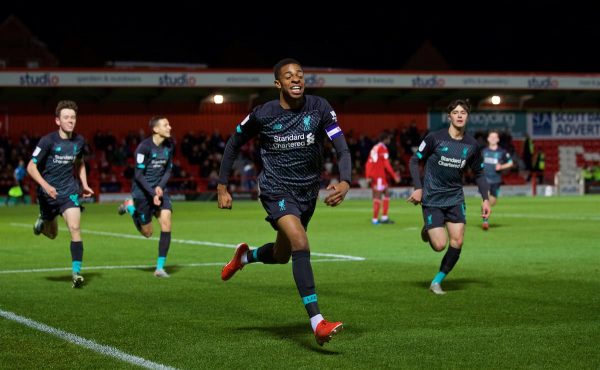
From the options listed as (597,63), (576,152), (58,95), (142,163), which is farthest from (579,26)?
(142,163)

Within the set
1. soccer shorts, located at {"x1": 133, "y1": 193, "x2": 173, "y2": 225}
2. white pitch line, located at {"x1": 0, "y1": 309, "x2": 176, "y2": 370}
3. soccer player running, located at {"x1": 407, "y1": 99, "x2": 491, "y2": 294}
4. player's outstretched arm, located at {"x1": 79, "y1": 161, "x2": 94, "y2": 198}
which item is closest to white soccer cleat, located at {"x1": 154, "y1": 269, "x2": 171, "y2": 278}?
soccer shorts, located at {"x1": 133, "y1": 193, "x2": 173, "y2": 225}

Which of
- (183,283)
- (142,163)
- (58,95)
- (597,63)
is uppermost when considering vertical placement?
(597,63)

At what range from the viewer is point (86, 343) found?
27.2 ft

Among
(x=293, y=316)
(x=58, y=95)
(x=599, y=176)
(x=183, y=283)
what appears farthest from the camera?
(x=599, y=176)

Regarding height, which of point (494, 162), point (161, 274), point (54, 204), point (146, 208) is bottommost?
point (161, 274)

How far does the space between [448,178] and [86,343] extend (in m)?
5.42

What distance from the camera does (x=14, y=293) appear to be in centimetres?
1198

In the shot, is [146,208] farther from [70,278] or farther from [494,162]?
[494,162]

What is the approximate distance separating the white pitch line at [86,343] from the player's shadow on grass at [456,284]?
4880mm

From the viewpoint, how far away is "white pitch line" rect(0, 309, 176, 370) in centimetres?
736

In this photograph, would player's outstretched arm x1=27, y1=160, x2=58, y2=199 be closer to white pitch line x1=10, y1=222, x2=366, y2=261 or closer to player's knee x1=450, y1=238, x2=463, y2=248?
player's knee x1=450, y1=238, x2=463, y2=248

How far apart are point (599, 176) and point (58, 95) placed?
27292 millimetres

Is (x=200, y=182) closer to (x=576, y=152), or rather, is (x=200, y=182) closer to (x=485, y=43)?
(x=576, y=152)

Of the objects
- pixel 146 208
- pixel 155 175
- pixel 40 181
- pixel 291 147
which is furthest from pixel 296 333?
pixel 146 208
